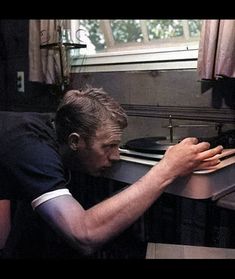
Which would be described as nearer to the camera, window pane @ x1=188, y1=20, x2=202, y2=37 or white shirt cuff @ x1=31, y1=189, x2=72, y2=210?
white shirt cuff @ x1=31, y1=189, x2=72, y2=210

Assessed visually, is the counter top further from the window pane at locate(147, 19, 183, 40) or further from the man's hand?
the window pane at locate(147, 19, 183, 40)

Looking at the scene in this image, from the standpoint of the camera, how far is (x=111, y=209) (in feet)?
2.54

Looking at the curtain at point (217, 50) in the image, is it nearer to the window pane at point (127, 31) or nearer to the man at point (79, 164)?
the man at point (79, 164)

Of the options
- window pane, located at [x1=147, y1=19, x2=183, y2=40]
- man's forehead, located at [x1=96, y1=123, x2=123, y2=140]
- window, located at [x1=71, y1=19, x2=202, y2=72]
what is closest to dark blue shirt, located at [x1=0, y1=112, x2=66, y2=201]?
man's forehead, located at [x1=96, y1=123, x2=123, y2=140]

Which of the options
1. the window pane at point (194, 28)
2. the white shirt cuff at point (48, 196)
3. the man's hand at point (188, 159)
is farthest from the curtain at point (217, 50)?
the white shirt cuff at point (48, 196)

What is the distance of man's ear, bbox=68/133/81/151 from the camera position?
0.96 meters

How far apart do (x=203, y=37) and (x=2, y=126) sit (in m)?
0.87

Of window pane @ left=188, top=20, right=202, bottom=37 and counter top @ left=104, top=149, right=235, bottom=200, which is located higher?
window pane @ left=188, top=20, right=202, bottom=37

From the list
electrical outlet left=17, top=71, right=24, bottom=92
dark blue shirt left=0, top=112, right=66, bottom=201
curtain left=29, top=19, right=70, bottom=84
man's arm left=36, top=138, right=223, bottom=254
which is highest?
curtain left=29, top=19, right=70, bottom=84

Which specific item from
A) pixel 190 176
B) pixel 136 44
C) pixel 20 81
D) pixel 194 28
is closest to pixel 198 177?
pixel 190 176

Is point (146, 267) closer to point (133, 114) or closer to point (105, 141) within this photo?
point (105, 141)

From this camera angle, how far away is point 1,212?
38.0 inches

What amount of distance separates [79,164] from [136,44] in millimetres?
1099

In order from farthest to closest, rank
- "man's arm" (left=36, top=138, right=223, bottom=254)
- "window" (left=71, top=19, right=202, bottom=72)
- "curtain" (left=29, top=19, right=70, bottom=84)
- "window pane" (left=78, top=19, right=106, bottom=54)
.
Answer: "window pane" (left=78, top=19, right=106, bottom=54)
"curtain" (left=29, top=19, right=70, bottom=84)
"window" (left=71, top=19, right=202, bottom=72)
"man's arm" (left=36, top=138, right=223, bottom=254)
